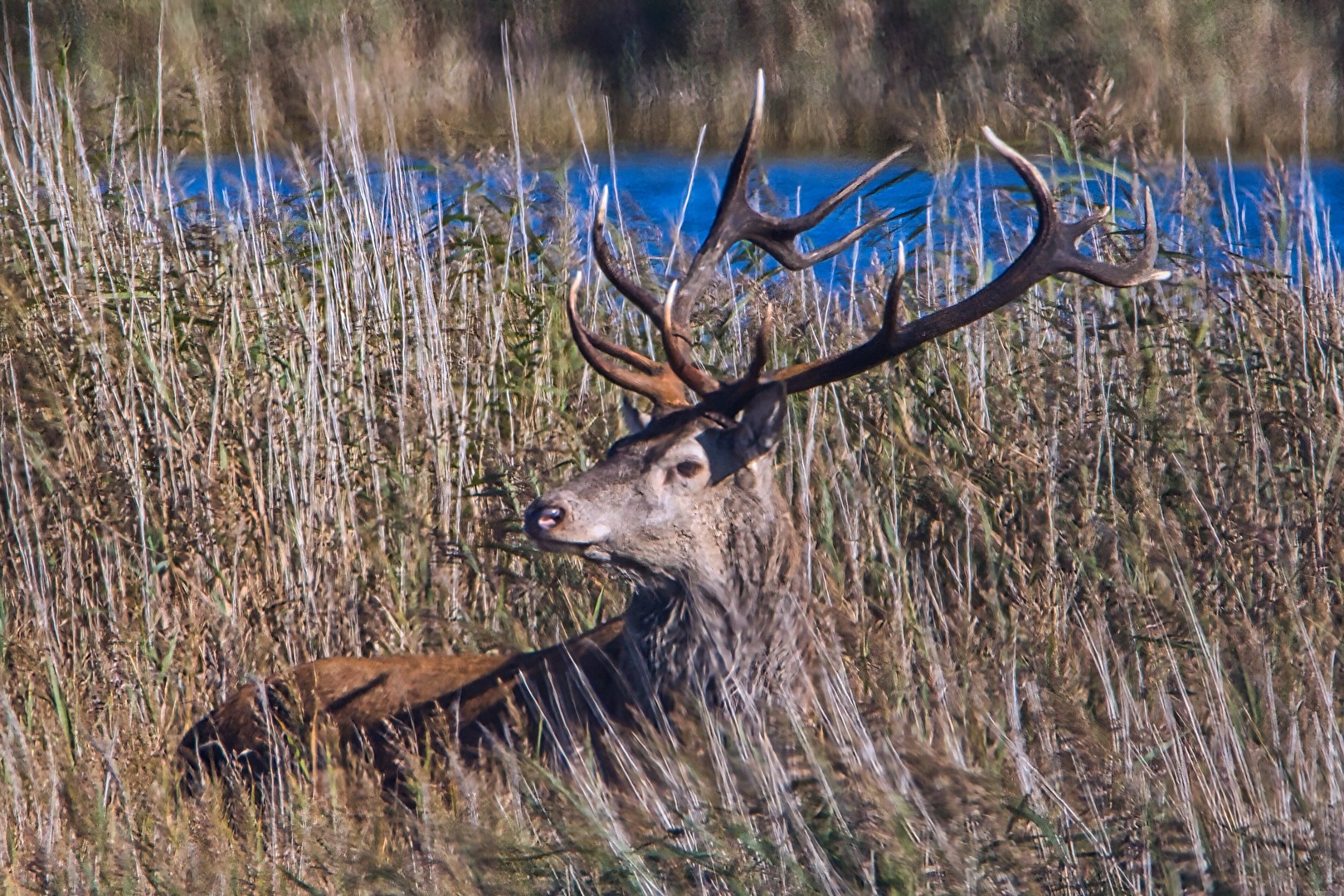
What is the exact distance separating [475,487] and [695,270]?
911mm

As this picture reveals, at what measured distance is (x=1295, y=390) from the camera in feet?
13.3

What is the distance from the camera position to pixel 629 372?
12.6 ft

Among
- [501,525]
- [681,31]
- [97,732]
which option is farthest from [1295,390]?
[681,31]

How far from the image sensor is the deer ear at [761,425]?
3.49 metres

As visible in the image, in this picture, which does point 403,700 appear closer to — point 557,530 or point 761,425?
point 557,530

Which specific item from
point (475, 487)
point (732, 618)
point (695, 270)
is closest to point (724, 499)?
point (732, 618)

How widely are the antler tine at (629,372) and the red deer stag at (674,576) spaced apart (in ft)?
0.38

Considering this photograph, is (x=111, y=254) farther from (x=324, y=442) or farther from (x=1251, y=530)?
(x=1251, y=530)

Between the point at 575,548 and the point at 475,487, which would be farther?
the point at 475,487

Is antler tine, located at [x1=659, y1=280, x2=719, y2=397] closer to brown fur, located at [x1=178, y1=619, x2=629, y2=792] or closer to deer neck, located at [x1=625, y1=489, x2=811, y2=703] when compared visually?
deer neck, located at [x1=625, y1=489, x2=811, y2=703]

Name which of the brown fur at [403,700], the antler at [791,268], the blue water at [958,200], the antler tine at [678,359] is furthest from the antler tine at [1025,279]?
the brown fur at [403,700]

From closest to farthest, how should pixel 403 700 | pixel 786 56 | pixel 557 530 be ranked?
pixel 557 530, pixel 403 700, pixel 786 56

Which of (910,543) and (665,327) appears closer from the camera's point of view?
(665,327)

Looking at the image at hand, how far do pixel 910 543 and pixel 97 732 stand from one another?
6.74ft
